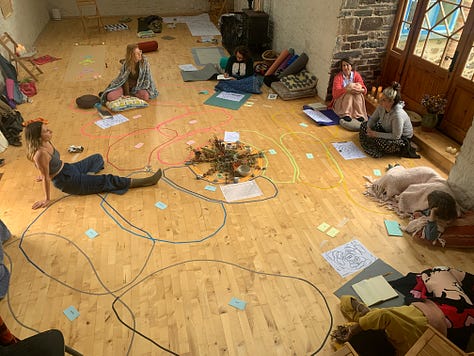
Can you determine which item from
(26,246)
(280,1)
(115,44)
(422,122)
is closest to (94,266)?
(26,246)

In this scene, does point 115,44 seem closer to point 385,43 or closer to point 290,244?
point 385,43

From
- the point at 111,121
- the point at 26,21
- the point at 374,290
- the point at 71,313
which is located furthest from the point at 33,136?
the point at 26,21

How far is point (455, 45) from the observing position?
386 centimetres

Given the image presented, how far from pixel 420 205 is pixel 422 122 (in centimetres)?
153

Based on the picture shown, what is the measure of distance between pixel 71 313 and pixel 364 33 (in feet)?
15.3

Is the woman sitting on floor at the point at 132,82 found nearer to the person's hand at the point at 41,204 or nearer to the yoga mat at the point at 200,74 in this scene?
the yoga mat at the point at 200,74

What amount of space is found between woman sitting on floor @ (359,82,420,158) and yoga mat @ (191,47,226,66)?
3.45 m

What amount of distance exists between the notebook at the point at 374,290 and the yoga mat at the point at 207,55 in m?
4.97

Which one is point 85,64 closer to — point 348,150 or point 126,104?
point 126,104

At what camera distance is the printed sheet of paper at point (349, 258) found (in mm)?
2664

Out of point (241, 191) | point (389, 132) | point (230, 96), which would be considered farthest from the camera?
point (230, 96)

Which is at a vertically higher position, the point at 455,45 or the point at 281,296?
the point at 455,45

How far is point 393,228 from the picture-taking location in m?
3.03

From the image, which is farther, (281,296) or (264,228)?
(264,228)
